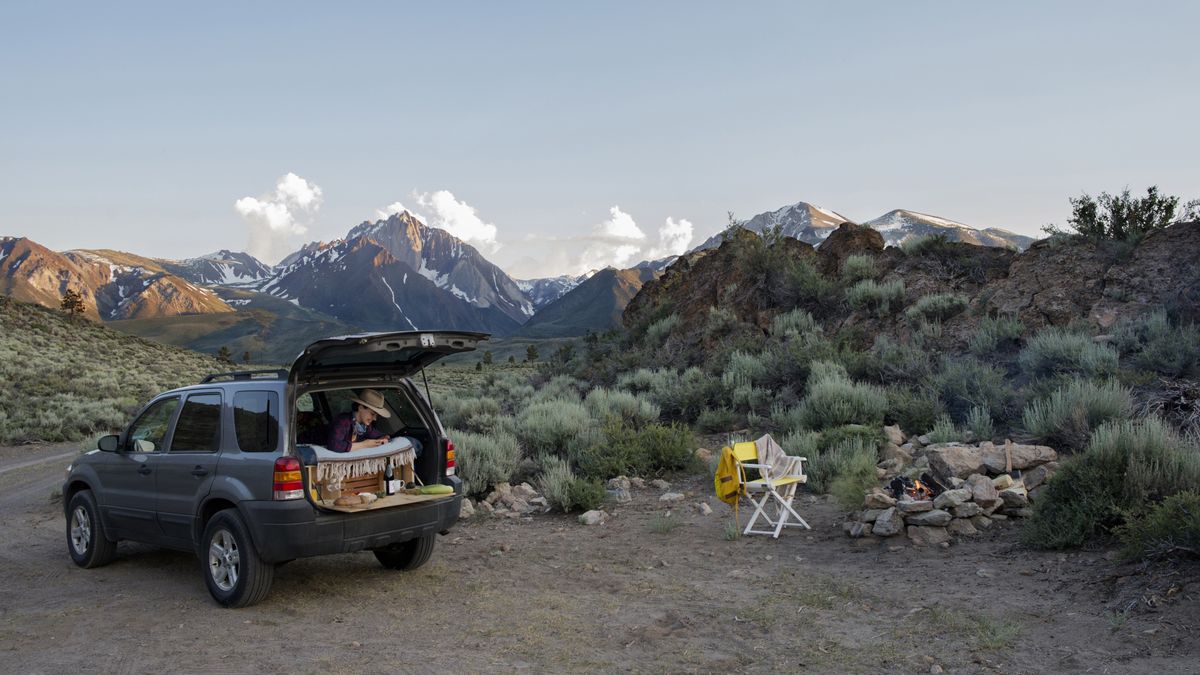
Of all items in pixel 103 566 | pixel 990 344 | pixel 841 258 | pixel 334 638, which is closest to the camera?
pixel 334 638

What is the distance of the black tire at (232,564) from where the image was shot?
569 cm

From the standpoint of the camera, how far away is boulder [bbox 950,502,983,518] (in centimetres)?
732

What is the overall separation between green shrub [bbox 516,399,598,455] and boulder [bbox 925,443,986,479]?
5.38 meters

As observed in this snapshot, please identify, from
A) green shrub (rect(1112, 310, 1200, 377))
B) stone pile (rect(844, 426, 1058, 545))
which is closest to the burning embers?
stone pile (rect(844, 426, 1058, 545))

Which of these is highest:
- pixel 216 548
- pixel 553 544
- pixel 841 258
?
pixel 841 258

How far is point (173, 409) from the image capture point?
6910mm

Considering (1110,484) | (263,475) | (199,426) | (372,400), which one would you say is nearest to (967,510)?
(1110,484)

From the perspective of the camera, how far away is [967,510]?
7.32 m

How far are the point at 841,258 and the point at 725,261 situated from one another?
11.8ft

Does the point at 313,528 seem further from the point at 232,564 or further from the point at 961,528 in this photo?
the point at 961,528

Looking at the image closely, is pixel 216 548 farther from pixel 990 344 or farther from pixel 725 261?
pixel 725 261

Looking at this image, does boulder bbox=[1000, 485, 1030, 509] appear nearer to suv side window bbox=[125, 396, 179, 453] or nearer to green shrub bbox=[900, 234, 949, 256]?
suv side window bbox=[125, 396, 179, 453]

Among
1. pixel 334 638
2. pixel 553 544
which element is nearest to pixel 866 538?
pixel 553 544

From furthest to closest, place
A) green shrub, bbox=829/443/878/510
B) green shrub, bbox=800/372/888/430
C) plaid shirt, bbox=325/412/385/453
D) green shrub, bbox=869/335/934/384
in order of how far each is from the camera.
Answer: green shrub, bbox=869/335/934/384 → green shrub, bbox=800/372/888/430 → green shrub, bbox=829/443/878/510 → plaid shirt, bbox=325/412/385/453
